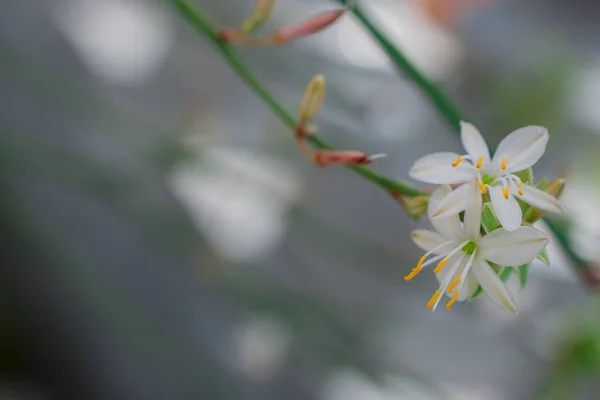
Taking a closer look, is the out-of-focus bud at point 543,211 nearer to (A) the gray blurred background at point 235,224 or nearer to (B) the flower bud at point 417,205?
(B) the flower bud at point 417,205

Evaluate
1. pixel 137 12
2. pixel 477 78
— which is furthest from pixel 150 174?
pixel 477 78

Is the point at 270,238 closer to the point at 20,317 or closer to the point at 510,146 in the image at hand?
the point at 20,317

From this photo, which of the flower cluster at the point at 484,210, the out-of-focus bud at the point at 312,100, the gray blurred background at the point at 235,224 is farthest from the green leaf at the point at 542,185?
the gray blurred background at the point at 235,224

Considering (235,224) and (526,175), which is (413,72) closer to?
(526,175)

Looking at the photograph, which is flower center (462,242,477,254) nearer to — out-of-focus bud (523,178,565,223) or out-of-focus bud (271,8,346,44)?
out-of-focus bud (523,178,565,223)

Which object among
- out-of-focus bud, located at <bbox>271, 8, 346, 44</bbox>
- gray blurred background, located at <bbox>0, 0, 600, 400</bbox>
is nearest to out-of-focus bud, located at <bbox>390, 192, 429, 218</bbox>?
out-of-focus bud, located at <bbox>271, 8, 346, 44</bbox>

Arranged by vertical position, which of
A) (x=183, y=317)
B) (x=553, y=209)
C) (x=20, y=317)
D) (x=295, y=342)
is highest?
(x=553, y=209)
